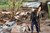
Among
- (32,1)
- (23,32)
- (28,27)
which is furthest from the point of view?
(32,1)

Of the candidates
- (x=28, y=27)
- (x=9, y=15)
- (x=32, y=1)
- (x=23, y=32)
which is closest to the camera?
(x=23, y=32)

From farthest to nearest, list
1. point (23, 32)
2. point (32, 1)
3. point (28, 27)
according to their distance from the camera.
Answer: point (32, 1)
point (28, 27)
point (23, 32)

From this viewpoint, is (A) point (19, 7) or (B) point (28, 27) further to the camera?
(A) point (19, 7)

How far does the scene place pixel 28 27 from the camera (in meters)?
2.66

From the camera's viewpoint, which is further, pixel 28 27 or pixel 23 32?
pixel 28 27

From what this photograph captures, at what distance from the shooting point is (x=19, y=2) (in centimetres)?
303

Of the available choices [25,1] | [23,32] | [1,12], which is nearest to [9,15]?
[1,12]

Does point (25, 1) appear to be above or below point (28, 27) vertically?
above

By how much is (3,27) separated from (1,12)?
54cm

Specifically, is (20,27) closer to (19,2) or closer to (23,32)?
(23,32)

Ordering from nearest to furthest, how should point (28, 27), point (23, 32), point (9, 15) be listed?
1. point (23, 32)
2. point (28, 27)
3. point (9, 15)

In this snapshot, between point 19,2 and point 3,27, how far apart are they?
22.9 inches

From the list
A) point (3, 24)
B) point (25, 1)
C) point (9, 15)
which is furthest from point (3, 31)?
point (25, 1)

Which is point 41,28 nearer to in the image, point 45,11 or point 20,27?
point 20,27
